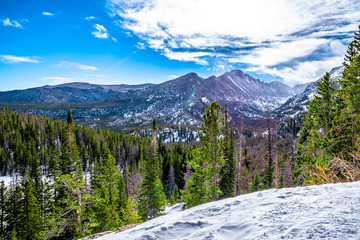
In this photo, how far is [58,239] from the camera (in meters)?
20.1

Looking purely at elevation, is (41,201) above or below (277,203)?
below

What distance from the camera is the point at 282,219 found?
449 cm

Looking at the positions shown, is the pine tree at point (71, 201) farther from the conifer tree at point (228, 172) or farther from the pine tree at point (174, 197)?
the pine tree at point (174, 197)

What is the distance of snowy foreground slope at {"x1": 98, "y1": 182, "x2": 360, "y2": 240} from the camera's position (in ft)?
12.3

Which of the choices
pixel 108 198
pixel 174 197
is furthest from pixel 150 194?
pixel 174 197

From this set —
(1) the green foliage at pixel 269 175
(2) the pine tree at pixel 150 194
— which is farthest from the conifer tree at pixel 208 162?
(1) the green foliage at pixel 269 175

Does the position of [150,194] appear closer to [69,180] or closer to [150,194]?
[150,194]

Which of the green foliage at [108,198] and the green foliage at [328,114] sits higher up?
the green foliage at [328,114]

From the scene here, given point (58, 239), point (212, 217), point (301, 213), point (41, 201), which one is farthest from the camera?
point (41, 201)

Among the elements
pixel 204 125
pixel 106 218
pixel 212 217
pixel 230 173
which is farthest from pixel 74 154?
pixel 212 217

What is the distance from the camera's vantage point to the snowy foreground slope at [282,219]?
3.74m

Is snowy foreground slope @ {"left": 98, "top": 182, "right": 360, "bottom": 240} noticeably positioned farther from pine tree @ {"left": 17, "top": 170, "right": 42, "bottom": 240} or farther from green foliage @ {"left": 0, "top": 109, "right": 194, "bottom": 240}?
pine tree @ {"left": 17, "top": 170, "right": 42, "bottom": 240}

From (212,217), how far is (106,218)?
20.5 m

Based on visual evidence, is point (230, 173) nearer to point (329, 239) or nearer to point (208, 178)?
point (208, 178)
